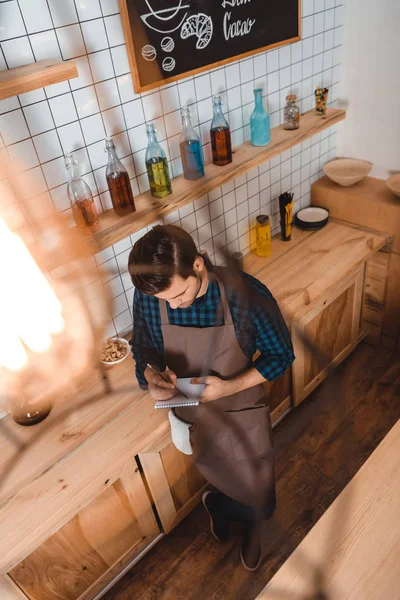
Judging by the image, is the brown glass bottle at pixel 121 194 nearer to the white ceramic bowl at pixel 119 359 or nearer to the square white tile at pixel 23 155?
the square white tile at pixel 23 155

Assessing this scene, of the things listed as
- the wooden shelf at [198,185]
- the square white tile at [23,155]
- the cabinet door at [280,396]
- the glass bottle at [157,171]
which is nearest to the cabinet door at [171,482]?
the cabinet door at [280,396]

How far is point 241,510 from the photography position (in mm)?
1917

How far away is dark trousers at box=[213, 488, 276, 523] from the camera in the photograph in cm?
187

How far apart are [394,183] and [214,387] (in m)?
1.48

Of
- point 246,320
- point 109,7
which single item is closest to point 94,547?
point 246,320

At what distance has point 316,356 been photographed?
7.89ft

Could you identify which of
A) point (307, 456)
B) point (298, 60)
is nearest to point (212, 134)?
point (298, 60)

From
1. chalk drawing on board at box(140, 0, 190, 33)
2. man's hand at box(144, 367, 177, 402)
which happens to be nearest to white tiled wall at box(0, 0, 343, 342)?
chalk drawing on board at box(140, 0, 190, 33)

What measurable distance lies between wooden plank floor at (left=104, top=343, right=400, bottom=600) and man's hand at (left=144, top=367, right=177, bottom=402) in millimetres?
793

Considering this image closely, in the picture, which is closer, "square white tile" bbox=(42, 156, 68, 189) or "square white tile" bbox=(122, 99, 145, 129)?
"square white tile" bbox=(42, 156, 68, 189)

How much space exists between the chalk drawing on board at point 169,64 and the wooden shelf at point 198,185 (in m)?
0.38

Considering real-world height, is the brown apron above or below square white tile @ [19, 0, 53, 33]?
below

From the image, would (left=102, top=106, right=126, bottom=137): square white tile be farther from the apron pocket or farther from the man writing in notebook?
the apron pocket

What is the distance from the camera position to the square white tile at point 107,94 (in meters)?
1.56
